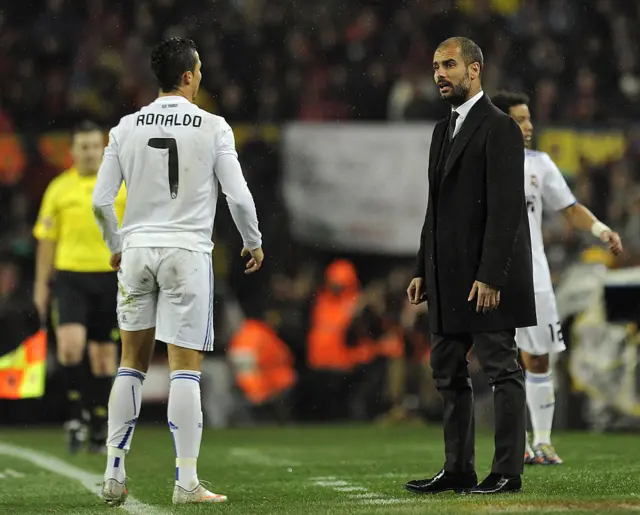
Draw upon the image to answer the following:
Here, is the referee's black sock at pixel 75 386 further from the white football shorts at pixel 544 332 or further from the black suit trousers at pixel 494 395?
the black suit trousers at pixel 494 395

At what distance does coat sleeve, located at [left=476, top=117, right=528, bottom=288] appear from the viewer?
6.22m

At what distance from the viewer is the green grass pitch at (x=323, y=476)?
6.01 m

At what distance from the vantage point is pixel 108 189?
21.8 feet

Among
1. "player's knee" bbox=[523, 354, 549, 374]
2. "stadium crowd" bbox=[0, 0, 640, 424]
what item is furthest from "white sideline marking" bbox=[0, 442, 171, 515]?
"stadium crowd" bbox=[0, 0, 640, 424]

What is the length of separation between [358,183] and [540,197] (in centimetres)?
818

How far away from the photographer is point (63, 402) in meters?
15.9

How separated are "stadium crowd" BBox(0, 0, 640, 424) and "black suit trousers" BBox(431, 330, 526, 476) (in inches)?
325

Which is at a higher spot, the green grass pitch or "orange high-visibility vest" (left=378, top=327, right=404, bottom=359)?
"orange high-visibility vest" (left=378, top=327, right=404, bottom=359)

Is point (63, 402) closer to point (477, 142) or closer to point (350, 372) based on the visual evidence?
point (350, 372)

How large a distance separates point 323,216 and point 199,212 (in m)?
10.6

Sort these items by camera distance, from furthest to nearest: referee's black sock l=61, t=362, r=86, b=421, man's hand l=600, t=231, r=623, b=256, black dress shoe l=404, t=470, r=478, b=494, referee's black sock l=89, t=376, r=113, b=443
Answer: referee's black sock l=61, t=362, r=86, b=421 < referee's black sock l=89, t=376, r=113, b=443 < man's hand l=600, t=231, r=623, b=256 < black dress shoe l=404, t=470, r=478, b=494

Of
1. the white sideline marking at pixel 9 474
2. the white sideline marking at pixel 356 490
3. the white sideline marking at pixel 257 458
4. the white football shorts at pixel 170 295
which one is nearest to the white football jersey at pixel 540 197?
the white sideline marking at pixel 356 490

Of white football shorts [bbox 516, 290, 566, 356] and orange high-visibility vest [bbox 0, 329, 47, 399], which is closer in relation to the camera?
orange high-visibility vest [bbox 0, 329, 47, 399]

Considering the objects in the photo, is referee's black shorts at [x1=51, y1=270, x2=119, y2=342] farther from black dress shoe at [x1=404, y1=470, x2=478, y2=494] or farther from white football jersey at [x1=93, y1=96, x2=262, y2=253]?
black dress shoe at [x1=404, y1=470, x2=478, y2=494]
